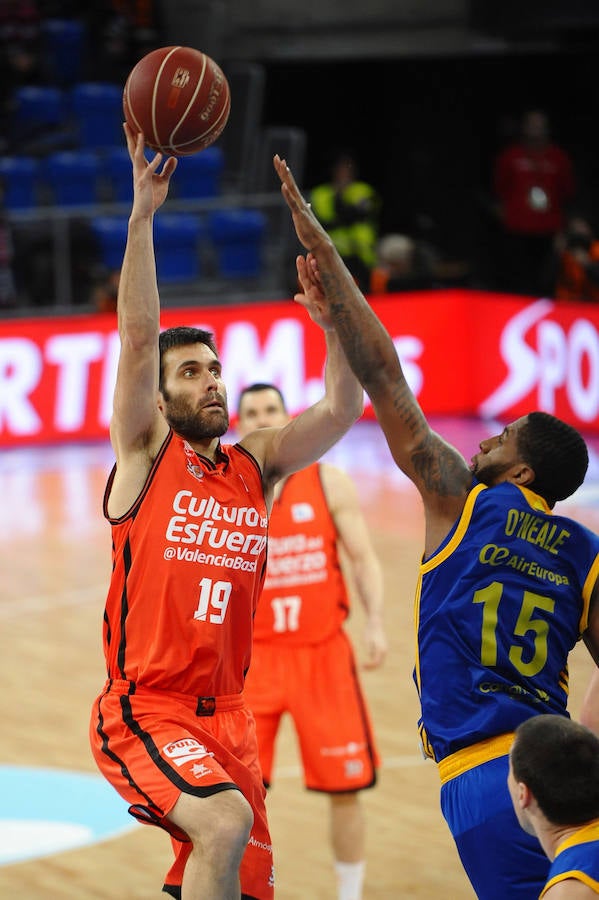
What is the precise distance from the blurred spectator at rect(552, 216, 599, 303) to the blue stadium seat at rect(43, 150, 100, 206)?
5247 mm

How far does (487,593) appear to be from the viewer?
4.42 metres

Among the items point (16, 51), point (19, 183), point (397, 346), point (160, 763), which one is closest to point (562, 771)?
point (160, 763)

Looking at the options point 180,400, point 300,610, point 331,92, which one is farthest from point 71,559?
point 331,92

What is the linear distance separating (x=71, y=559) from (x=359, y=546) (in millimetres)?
5734

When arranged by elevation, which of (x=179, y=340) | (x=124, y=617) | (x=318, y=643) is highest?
(x=179, y=340)

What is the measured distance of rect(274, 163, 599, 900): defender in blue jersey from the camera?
439 centimetres

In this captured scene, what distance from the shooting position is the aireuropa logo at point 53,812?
7262 mm

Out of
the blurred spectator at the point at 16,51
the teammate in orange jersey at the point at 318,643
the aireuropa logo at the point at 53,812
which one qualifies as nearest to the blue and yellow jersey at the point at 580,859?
the teammate in orange jersey at the point at 318,643

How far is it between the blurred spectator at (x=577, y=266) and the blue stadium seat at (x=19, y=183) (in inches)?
230

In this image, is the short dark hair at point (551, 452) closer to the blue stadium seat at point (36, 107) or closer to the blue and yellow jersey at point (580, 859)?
the blue and yellow jersey at point (580, 859)

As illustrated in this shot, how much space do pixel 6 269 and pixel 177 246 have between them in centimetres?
207

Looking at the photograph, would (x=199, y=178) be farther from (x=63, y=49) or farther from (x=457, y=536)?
(x=457, y=536)

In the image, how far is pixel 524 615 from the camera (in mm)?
4426

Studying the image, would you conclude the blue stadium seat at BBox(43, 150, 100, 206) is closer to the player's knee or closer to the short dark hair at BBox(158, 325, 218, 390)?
the short dark hair at BBox(158, 325, 218, 390)
